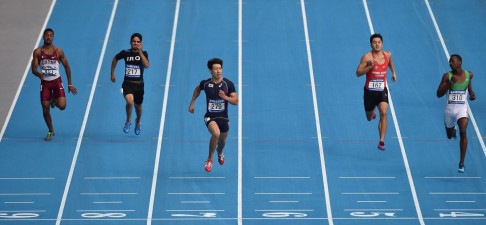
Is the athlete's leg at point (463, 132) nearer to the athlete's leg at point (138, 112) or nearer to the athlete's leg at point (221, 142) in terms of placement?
the athlete's leg at point (221, 142)

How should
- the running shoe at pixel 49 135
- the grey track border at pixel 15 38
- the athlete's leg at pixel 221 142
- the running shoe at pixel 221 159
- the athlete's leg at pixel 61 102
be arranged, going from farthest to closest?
the grey track border at pixel 15 38, the running shoe at pixel 49 135, the athlete's leg at pixel 61 102, the running shoe at pixel 221 159, the athlete's leg at pixel 221 142

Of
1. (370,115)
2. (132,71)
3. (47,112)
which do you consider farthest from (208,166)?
(47,112)

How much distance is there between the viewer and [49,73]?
19641 millimetres

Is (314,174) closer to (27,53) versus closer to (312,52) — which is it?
(312,52)

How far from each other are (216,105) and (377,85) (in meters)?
2.75

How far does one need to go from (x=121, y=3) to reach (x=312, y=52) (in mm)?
4562

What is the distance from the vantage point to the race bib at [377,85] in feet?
62.2

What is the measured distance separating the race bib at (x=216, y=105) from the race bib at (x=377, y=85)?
8.44 feet

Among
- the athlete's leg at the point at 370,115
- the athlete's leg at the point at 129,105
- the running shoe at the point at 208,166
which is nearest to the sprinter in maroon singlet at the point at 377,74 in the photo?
the athlete's leg at the point at 370,115

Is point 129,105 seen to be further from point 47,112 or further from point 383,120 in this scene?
point 383,120

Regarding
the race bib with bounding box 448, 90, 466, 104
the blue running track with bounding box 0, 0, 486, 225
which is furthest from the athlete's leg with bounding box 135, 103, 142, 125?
the race bib with bounding box 448, 90, 466, 104

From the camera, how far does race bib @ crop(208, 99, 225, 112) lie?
18.0 metres

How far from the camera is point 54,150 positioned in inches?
788

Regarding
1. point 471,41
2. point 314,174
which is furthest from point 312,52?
point 314,174
